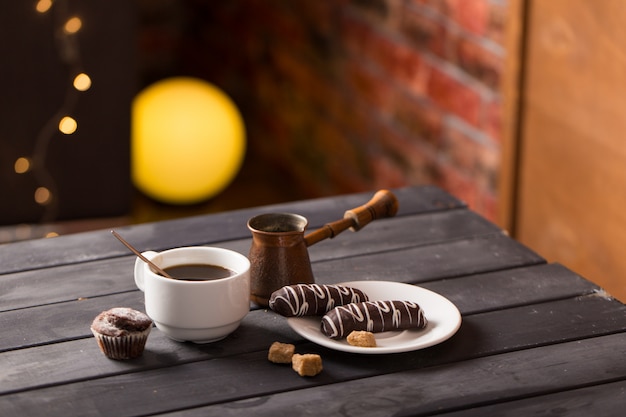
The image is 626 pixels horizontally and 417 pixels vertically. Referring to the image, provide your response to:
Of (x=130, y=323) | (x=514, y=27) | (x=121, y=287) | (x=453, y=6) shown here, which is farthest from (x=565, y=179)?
(x=130, y=323)

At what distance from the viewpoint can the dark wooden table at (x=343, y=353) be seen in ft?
3.33

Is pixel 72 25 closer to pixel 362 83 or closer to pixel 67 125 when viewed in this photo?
pixel 67 125

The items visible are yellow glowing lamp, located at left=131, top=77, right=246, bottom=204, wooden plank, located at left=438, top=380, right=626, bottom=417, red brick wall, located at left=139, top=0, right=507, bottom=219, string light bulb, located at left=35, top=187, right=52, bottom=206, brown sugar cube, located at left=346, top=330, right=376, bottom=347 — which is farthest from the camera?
yellow glowing lamp, located at left=131, top=77, right=246, bottom=204

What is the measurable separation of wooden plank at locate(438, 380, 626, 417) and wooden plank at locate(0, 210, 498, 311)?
44 cm

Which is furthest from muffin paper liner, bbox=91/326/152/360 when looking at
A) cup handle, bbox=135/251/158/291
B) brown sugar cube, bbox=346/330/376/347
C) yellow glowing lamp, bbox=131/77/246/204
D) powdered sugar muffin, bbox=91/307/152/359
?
yellow glowing lamp, bbox=131/77/246/204

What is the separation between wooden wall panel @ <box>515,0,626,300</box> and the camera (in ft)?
6.11

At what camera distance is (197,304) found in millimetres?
1097

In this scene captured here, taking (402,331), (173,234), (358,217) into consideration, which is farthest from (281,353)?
(173,234)

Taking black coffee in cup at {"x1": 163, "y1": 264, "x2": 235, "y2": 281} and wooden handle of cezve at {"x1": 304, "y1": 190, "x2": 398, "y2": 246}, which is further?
wooden handle of cezve at {"x1": 304, "y1": 190, "x2": 398, "y2": 246}

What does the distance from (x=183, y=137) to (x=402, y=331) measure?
1722 mm

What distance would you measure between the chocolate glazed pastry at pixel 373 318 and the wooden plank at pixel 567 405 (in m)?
0.16

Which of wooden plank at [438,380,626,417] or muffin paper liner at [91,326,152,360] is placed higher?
muffin paper liner at [91,326,152,360]

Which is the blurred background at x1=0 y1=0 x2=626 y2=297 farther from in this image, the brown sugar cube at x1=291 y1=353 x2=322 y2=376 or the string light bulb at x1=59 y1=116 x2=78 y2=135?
the brown sugar cube at x1=291 y1=353 x2=322 y2=376

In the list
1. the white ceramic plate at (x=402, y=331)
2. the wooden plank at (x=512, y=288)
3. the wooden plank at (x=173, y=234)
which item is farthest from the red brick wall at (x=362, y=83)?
the white ceramic plate at (x=402, y=331)
